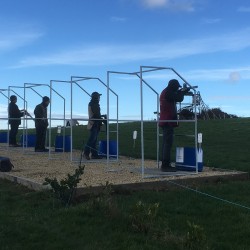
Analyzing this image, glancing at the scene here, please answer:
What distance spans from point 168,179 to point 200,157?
1.68 meters

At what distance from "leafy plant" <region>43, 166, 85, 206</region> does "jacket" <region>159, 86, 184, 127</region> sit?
381cm

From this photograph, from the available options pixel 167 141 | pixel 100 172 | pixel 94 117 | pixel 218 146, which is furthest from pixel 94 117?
pixel 218 146

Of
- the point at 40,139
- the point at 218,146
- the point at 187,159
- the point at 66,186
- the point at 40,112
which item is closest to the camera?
the point at 66,186

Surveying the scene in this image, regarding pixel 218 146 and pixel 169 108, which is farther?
pixel 218 146

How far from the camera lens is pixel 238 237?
18.0 feet

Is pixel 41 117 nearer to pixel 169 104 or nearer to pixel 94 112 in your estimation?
pixel 94 112

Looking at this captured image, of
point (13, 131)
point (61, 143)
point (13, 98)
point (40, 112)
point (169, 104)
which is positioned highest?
point (13, 98)

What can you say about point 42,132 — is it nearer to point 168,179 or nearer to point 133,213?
point 168,179

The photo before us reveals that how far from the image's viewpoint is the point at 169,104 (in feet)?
34.2

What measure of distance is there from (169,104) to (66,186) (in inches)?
164

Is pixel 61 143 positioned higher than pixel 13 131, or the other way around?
pixel 13 131

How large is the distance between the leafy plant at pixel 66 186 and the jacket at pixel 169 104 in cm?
381

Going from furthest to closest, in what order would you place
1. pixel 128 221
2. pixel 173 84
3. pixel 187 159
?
pixel 187 159
pixel 173 84
pixel 128 221

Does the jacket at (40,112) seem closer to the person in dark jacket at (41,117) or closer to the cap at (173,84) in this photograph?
the person in dark jacket at (41,117)
